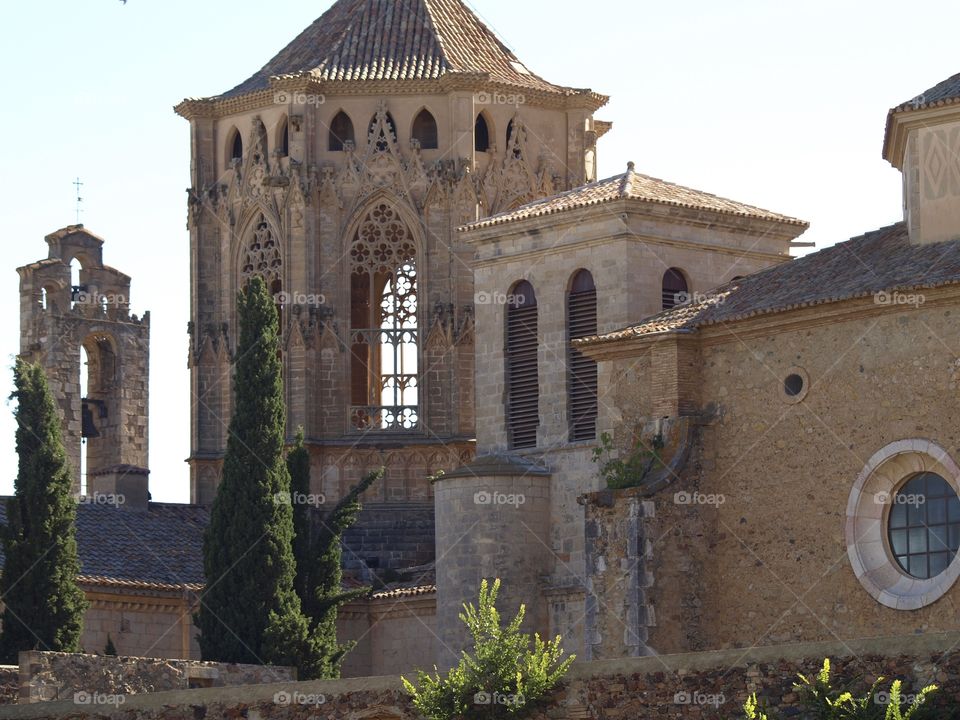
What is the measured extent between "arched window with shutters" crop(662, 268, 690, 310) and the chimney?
18.7 feet

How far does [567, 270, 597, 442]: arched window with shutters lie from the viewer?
4184 cm

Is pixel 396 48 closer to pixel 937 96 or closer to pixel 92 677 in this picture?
pixel 937 96

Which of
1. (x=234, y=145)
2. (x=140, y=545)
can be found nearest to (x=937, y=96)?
(x=140, y=545)

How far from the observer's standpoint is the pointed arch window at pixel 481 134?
5344 centimetres

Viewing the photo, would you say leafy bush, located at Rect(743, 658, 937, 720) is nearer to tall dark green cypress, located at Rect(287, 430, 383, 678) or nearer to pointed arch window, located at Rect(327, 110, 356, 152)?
tall dark green cypress, located at Rect(287, 430, 383, 678)

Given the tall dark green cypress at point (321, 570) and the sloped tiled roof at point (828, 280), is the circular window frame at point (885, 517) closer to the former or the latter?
the sloped tiled roof at point (828, 280)

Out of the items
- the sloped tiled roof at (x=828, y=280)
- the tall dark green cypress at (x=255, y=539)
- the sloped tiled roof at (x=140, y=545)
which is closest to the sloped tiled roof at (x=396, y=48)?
the sloped tiled roof at (x=140, y=545)

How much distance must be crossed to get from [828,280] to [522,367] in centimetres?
846

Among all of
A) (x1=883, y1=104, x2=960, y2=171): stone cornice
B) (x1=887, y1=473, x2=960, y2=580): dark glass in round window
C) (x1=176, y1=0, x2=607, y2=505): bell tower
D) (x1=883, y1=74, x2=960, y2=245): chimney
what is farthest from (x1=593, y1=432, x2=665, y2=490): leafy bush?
(x1=176, y1=0, x2=607, y2=505): bell tower

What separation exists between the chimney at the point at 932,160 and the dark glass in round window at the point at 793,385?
2.61m

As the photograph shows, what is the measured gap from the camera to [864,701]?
2433 cm

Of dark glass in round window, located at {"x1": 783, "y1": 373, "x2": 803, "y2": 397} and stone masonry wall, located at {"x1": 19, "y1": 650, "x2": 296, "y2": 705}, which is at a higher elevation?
dark glass in round window, located at {"x1": 783, "y1": 373, "x2": 803, "y2": 397}

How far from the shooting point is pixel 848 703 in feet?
80.1

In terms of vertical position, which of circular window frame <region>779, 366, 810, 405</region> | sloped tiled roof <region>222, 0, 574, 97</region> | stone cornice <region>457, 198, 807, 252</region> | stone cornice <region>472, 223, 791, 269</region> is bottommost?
circular window frame <region>779, 366, 810, 405</region>
